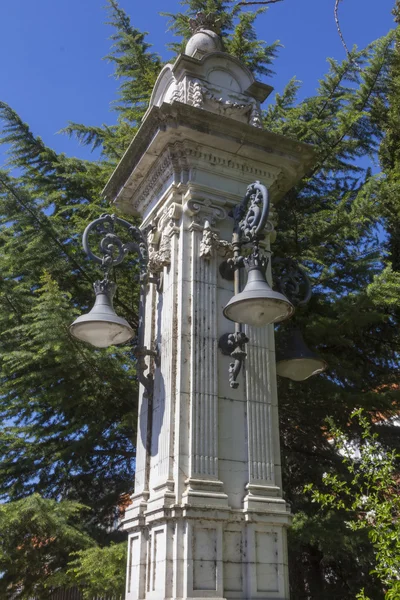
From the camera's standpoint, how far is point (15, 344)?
31.4ft

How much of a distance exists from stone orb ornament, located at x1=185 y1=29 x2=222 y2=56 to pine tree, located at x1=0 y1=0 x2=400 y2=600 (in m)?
1.38

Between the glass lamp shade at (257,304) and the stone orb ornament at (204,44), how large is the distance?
3472mm

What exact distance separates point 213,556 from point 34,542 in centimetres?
457

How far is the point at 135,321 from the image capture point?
10742 millimetres

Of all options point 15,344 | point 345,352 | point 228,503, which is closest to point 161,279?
point 228,503

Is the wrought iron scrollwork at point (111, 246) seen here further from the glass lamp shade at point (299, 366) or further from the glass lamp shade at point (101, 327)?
the glass lamp shade at point (299, 366)

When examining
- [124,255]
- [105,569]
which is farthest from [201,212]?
[105,569]

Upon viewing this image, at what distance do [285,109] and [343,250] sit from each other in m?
2.93

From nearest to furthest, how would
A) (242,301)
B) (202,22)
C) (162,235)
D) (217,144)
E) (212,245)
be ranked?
(242,301)
(212,245)
(217,144)
(162,235)
(202,22)

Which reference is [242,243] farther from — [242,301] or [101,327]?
[101,327]

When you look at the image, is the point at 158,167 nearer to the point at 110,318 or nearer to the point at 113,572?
the point at 110,318

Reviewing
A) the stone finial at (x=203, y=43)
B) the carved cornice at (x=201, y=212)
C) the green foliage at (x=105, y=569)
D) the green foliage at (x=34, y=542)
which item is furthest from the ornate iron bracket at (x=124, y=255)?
the green foliage at (x=34, y=542)

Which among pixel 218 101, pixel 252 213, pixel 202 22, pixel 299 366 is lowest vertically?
pixel 299 366

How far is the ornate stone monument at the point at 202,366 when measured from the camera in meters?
5.09
